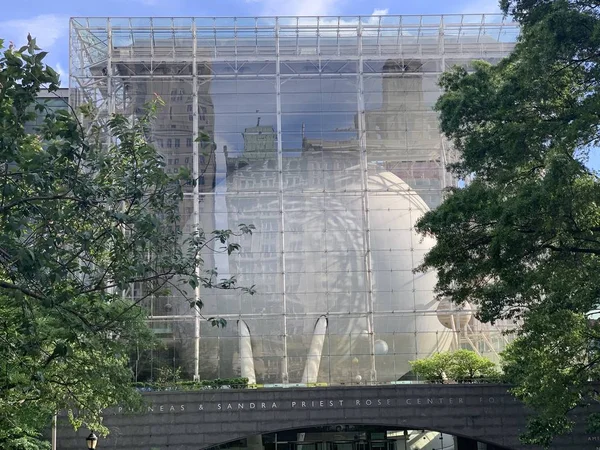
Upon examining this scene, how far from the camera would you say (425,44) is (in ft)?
131

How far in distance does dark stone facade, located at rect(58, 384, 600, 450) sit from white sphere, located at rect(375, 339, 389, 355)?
23.6 ft

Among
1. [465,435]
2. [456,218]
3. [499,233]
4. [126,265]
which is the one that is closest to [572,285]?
[499,233]

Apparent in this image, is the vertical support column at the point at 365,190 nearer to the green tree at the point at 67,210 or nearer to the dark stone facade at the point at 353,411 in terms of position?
the dark stone facade at the point at 353,411

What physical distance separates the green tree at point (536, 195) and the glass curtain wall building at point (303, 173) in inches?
664

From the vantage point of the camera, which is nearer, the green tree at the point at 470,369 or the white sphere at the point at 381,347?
the green tree at the point at 470,369

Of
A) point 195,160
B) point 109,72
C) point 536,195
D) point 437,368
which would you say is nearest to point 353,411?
point 437,368

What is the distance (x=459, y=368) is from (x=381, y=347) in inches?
255

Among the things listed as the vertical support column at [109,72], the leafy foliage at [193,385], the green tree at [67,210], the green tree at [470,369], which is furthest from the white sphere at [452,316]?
the green tree at [67,210]

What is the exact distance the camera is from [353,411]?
→ 28797mm

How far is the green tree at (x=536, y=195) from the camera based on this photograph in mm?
15781

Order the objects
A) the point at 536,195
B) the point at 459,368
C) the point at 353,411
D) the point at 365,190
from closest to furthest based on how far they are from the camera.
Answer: the point at 536,195 < the point at 353,411 < the point at 459,368 < the point at 365,190

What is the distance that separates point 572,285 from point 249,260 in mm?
22323

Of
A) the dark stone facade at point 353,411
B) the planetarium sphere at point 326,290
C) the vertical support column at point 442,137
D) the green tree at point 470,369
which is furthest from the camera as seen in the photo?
the vertical support column at point 442,137

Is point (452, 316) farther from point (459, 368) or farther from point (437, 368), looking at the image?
point (459, 368)
